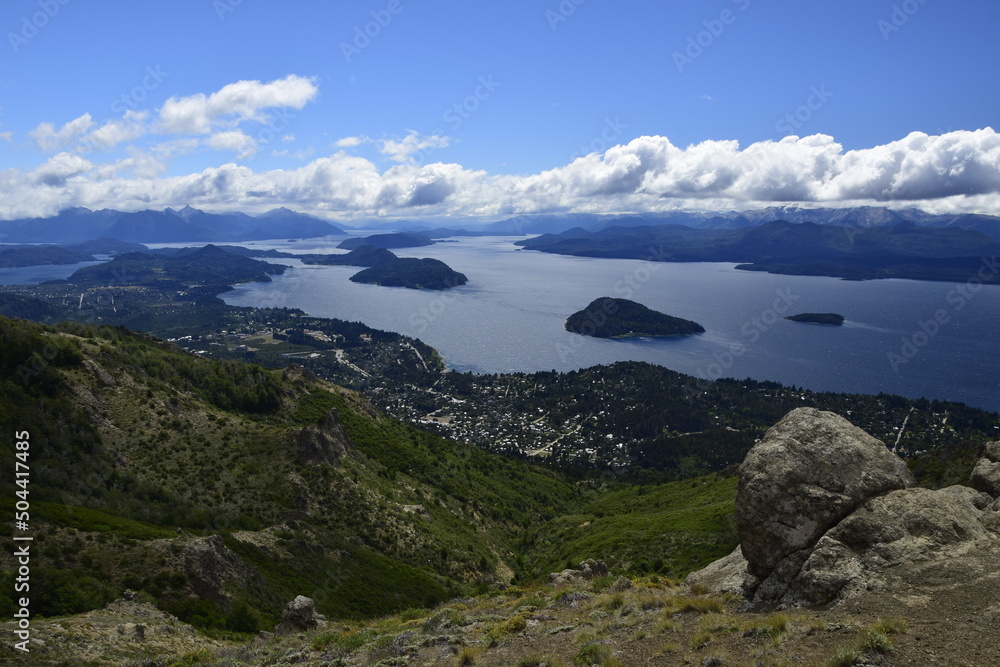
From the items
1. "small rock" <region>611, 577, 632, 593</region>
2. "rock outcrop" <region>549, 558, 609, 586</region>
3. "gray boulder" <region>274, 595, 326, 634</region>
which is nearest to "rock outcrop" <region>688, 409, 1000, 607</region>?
"small rock" <region>611, 577, 632, 593</region>

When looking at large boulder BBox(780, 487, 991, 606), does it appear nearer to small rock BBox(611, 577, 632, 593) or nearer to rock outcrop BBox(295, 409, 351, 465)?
small rock BBox(611, 577, 632, 593)

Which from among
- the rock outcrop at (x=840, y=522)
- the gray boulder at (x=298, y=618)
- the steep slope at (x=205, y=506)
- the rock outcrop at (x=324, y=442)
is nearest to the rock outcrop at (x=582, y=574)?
the rock outcrop at (x=840, y=522)

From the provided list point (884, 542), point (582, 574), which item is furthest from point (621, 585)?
point (884, 542)

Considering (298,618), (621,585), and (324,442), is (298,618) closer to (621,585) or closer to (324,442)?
(621,585)

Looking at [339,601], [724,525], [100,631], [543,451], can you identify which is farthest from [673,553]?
[543,451]

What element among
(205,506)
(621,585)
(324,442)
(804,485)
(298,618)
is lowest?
(205,506)

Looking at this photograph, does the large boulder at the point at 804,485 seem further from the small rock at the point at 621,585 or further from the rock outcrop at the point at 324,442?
the rock outcrop at the point at 324,442
